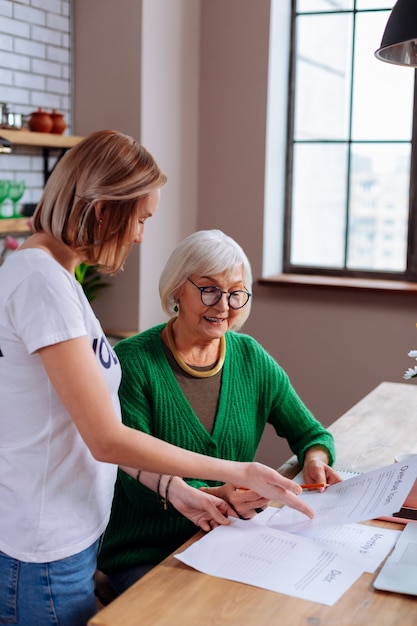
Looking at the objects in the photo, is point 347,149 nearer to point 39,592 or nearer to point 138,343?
point 138,343

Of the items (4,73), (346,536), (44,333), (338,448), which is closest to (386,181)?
(4,73)

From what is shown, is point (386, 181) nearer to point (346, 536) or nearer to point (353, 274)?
point (353, 274)

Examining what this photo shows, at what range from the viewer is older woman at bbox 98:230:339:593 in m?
1.99

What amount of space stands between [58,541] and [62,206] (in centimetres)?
60

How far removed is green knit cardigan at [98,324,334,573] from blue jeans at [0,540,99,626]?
16.5 inches

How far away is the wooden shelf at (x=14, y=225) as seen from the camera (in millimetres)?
3186

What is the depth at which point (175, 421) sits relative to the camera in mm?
2059

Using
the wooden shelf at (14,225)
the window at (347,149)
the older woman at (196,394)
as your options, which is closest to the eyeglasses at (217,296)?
the older woman at (196,394)

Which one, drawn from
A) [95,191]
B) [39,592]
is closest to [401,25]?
[95,191]

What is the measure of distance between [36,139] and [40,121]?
117 mm

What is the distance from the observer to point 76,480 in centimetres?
152

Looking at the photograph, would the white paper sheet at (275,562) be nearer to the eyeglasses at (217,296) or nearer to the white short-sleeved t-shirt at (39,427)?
the white short-sleeved t-shirt at (39,427)

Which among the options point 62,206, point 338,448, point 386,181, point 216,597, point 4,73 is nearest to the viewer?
point 216,597

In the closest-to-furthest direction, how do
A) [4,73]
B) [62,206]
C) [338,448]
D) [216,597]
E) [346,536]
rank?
[216,597]
[62,206]
[346,536]
[338,448]
[4,73]
